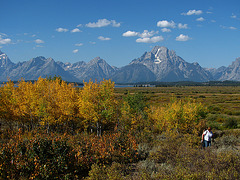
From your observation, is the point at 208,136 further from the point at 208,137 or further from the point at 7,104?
the point at 7,104

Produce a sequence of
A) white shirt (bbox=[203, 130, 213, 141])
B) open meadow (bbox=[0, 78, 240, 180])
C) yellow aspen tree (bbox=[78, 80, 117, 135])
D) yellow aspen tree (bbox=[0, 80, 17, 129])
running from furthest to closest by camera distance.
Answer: yellow aspen tree (bbox=[0, 80, 17, 129])
yellow aspen tree (bbox=[78, 80, 117, 135])
white shirt (bbox=[203, 130, 213, 141])
open meadow (bbox=[0, 78, 240, 180])

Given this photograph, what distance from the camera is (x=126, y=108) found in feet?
73.2

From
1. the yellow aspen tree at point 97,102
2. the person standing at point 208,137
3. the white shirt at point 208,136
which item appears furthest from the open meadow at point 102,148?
the white shirt at point 208,136

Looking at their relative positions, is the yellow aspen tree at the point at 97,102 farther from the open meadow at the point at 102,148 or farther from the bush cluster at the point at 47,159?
the bush cluster at the point at 47,159

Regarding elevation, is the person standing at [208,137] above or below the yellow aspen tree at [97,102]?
below

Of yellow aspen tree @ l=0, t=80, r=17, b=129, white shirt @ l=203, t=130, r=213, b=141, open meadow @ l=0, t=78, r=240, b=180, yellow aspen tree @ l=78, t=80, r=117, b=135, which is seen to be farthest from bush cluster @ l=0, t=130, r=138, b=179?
yellow aspen tree @ l=0, t=80, r=17, b=129

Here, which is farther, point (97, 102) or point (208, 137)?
point (97, 102)

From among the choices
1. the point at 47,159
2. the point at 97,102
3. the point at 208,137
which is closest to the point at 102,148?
the point at 47,159

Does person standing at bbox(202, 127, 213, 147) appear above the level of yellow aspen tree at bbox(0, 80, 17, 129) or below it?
below

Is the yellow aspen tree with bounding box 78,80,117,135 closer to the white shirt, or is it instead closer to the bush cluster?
the bush cluster

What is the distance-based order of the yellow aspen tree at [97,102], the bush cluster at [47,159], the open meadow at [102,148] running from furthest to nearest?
the yellow aspen tree at [97,102], the bush cluster at [47,159], the open meadow at [102,148]

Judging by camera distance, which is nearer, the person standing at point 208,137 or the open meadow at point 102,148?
the open meadow at point 102,148

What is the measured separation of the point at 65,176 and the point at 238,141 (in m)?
15.4

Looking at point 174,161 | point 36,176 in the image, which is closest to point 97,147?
point 36,176
